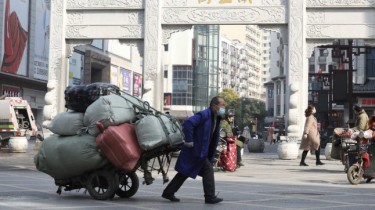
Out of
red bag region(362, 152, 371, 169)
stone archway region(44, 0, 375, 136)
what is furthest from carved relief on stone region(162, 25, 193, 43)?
red bag region(362, 152, 371, 169)

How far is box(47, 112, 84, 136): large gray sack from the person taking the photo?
32.2 ft

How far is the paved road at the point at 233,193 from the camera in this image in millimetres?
A: 8867

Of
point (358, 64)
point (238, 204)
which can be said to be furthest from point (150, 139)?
point (358, 64)

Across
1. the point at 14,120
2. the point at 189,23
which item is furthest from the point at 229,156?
the point at 14,120

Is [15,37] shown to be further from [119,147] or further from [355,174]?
[119,147]

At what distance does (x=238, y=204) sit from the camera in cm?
914

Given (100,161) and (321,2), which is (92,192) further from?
(321,2)

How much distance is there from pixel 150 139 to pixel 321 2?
53.4ft

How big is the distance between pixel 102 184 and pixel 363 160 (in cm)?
579

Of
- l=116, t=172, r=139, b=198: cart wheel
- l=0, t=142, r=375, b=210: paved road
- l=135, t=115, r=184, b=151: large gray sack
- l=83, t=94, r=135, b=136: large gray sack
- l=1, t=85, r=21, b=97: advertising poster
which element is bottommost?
l=0, t=142, r=375, b=210: paved road

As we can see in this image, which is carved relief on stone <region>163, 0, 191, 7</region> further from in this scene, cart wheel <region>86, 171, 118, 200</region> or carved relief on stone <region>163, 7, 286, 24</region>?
cart wheel <region>86, 171, 118, 200</region>

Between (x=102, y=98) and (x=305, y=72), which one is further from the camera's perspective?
(x=305, y=72)

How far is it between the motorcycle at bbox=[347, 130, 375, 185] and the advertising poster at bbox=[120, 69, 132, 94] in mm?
55075

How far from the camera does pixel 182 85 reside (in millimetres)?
92312
